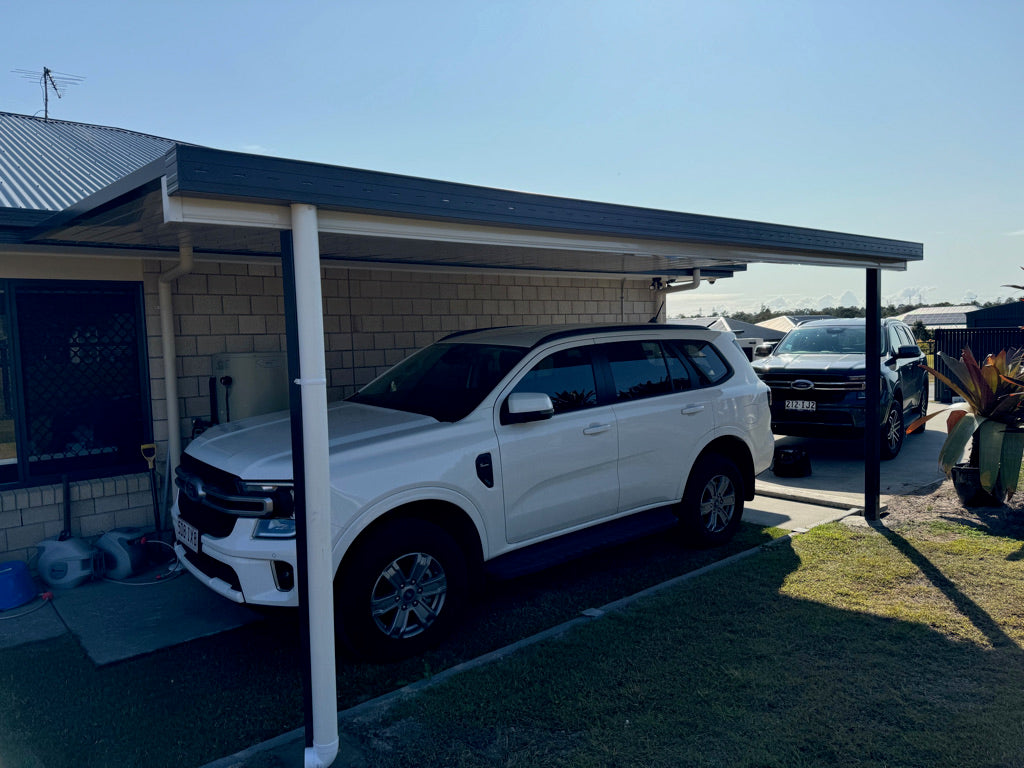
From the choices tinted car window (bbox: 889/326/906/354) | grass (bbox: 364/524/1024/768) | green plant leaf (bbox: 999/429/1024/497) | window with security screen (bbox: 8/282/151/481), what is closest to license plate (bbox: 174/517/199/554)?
grass (bbox: 364/524/1024/768)

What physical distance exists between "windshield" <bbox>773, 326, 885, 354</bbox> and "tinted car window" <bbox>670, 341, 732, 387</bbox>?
5626mm

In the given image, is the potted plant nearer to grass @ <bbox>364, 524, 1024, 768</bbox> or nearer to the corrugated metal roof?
grass @ <bbox>364, 524, 1024, 768</bbox>

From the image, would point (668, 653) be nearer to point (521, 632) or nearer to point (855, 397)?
point (521, 632)

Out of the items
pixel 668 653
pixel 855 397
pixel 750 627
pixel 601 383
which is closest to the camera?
pixel 668 653

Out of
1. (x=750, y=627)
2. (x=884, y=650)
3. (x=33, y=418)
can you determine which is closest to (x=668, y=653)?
(x=750, y=627)

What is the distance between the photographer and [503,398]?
4.79 m

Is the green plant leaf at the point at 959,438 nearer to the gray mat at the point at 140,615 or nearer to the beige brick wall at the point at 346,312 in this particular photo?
the beige brick wall at the point at 346,312

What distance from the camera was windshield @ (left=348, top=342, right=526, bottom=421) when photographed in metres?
4.87

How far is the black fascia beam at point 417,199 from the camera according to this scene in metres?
2.92

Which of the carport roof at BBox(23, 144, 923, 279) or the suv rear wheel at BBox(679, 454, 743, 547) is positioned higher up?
the carport roof at BBox(23, 144, 923, 279)

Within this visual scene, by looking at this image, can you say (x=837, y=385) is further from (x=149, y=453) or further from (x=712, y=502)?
(x=149, y=453)

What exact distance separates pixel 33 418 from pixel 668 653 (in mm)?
5199

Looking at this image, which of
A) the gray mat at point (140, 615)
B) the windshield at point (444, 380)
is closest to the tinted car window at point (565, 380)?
the windshield at point (444, 380)

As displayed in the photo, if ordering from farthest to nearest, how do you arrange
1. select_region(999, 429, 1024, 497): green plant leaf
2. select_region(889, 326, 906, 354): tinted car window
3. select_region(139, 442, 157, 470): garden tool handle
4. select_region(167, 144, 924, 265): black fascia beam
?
select_region(889, 326, 906, 354): tinted car window → select_region(999, 429, 1024, 497): green plant leaf → select_region(139, 442, 157, 470): garden tool handle → select_region(167, 144, 924, 265): black fascia beam
